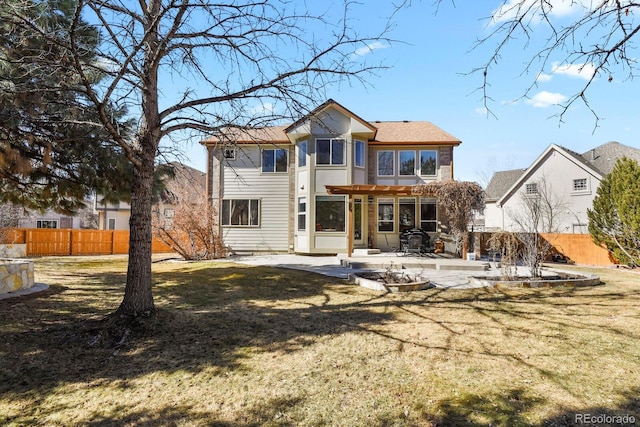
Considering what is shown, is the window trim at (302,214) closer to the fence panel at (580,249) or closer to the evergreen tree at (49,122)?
the evergreen tree at (49,122)

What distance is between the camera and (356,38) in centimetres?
529

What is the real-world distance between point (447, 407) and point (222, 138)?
5.31 meters

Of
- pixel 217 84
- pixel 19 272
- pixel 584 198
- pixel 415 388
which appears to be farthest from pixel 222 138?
pixel 584 198

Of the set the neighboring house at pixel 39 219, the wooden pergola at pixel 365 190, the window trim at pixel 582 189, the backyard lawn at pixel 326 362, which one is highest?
the window trim at pixel 582 189

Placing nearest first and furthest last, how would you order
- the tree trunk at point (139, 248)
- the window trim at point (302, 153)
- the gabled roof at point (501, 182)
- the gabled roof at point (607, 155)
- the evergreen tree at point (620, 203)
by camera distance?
the tree trunk at point (139, 248)
the evergreen tree at point (620, 203)
the window trim at point (302, 153)
the gabled roof at point (607, 155)
the gabled roof at point (501, 182)

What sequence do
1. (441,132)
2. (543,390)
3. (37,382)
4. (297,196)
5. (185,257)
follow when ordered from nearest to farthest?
1. (543,390)
2. (37,382)
3. (185,257)
4. (297,196)
5. (441,132)

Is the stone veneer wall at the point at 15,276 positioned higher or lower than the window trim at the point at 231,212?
lower

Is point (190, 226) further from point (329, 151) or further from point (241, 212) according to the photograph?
point (329, 151)

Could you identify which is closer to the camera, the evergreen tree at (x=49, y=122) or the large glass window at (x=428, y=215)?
the evergreen tree at (x=49, y=122)

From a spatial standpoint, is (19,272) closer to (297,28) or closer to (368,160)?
(297,28)

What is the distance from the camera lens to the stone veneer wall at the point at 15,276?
24.0 feet

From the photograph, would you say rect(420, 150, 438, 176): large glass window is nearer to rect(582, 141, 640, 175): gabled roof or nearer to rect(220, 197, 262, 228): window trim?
rect(220, 197, 262, 228): window trim

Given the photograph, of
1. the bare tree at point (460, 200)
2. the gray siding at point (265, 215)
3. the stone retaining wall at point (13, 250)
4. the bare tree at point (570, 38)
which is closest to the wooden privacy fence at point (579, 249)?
the bare tree at point (460, 200)

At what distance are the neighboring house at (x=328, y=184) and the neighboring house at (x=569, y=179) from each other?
6.13 metres
